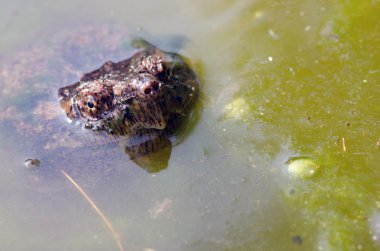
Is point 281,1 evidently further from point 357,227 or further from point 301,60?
point 357,227

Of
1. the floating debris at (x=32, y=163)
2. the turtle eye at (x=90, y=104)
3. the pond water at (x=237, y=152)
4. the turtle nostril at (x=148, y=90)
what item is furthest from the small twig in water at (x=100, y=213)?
the turtle nostril at (x=148, y=90)

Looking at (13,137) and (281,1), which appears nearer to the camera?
(13,137)

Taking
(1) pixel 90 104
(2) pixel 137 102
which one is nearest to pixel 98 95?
(1) pixel 90 104

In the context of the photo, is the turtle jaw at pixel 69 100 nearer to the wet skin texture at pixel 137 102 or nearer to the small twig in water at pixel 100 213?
the wet skin texture at pixel 137 102

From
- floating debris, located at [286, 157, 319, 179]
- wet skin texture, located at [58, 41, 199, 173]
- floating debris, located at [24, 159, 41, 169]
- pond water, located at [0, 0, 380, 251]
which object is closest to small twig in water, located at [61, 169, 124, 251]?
pond water, located at [0, 0, 380, 251]

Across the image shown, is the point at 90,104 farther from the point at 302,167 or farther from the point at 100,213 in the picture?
the point at 302,167

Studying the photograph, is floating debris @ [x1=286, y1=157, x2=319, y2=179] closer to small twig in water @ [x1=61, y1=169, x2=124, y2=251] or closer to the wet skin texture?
the wet skin texture

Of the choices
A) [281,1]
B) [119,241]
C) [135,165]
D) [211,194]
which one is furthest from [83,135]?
[281,1]
